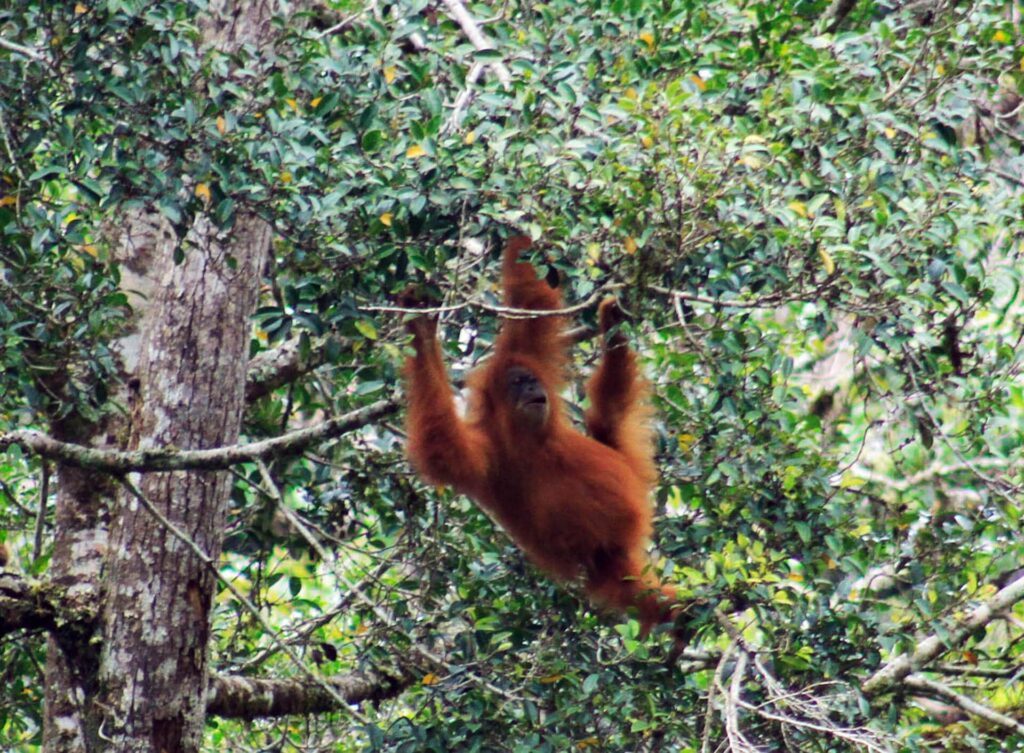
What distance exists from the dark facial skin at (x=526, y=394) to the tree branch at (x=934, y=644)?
217 cm

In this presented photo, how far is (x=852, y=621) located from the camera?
15.8 ft

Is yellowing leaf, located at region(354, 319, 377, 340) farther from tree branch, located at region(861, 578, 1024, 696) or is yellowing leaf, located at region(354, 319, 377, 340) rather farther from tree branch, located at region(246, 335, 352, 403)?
tree branch, located at region(861, 578, 1024, 696)

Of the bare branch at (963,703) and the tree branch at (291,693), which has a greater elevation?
the tree branch at (291,693)

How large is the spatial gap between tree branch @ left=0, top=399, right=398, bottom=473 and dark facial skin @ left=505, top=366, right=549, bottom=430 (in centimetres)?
150

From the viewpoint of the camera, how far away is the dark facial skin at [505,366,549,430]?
6.32m

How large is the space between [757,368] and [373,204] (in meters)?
1.80

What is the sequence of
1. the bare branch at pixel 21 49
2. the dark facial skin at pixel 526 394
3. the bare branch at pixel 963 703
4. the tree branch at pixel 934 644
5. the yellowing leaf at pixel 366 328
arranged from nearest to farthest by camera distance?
the yellowing leaf at pixel 366 328 → the bare branch at pixel 21 49 → the bare branch at pixel 963 703 → the tree branch at pixel 934 644 → the dark facial skin at pixel 526 394

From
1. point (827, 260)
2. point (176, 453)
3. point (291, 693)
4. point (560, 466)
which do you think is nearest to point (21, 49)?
point (176, 453)

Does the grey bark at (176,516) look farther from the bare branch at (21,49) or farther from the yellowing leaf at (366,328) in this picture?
the yellowing leaf at (366,328)

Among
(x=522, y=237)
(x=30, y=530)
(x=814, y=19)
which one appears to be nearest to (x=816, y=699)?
(x=522, y=237)

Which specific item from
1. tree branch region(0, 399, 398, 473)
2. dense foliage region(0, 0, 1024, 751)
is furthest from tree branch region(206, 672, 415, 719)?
tree branch region(0, 399, 398, 473)

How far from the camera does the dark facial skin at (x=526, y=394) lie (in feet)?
20.7

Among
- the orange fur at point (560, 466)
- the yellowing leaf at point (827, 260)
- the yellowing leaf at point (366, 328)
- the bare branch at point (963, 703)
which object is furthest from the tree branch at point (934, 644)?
the yellowing leaf at point (366, 328)

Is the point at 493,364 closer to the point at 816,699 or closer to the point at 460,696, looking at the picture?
the point at 460,696
